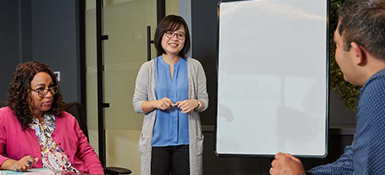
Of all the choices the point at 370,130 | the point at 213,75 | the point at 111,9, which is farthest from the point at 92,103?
the point at 370,130

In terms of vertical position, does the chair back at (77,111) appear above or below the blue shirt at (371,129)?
below

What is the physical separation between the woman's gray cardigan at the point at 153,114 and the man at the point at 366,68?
1280mm

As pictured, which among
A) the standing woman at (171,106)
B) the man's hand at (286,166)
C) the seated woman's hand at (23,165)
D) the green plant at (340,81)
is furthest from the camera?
the green plant at (340,81)

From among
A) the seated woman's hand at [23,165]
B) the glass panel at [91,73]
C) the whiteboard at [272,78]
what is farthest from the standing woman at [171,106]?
the glass panel at [91,73]

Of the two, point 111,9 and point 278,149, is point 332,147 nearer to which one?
point 278,149

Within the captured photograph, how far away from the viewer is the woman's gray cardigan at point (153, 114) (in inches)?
86.7

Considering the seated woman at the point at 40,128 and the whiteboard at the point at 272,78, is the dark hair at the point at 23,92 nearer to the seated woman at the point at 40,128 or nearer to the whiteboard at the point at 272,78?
the seated woman at the point at 40,128

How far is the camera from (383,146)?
2.75ft

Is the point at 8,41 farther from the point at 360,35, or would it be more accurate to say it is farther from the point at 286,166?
the point at 360,35

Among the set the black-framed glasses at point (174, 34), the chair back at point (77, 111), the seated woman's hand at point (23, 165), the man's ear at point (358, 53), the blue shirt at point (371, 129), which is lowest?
the seated woman's hand at point (23, 165)

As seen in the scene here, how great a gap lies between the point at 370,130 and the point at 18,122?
1.49 m

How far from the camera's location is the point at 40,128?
6.13 feet

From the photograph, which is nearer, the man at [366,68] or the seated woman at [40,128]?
the man at [366,68]

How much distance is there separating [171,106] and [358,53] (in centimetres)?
138
